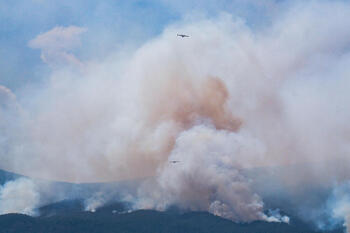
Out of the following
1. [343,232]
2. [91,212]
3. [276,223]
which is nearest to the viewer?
[343,232]

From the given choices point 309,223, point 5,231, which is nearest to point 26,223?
point 5,231

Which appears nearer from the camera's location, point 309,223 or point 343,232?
point 343,232

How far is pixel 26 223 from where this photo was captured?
16088 centimetres

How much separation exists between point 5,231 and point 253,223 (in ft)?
255

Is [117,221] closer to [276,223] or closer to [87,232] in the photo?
[87,232]

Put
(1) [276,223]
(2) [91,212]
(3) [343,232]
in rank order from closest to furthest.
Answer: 1. (3) [343,232]
2. (1) [276,223]
3. (2) [91,212]

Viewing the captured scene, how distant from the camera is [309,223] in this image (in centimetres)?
15975

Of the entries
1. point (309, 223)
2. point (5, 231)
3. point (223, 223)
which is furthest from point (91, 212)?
point (309, 223)

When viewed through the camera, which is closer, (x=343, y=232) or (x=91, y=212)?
(x=343, y=232)

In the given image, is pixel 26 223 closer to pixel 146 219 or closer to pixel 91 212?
pixel 91 212

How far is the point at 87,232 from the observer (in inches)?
6097

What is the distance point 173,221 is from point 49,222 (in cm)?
3987

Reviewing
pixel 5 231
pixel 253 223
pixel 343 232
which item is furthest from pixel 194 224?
pixel 5 231

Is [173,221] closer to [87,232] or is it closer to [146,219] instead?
[146,219]
